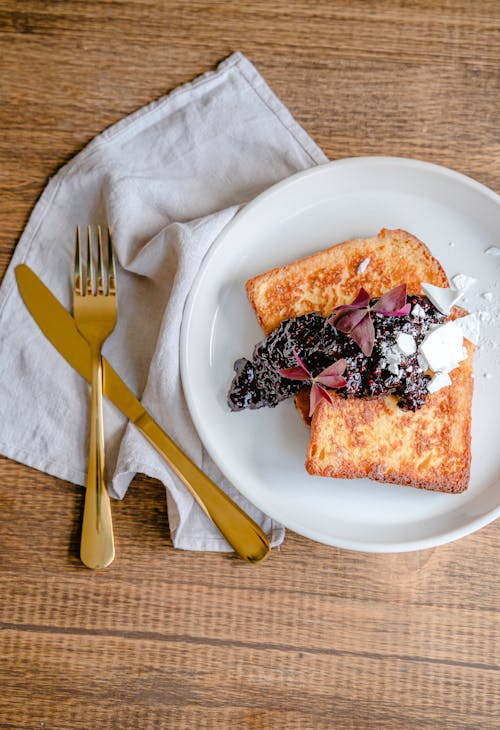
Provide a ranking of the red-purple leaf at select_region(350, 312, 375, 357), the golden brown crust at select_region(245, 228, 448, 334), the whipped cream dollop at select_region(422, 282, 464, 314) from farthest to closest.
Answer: the golden brown crust at select_region(245, 228, 448, 334)
the whipped cream dollop at select_region(422, 282, 464, 314)
the red-purple leaf at select_region(350, 312, 375, 357)

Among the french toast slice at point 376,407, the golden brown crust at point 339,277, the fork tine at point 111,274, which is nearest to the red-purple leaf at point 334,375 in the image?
the french toast slice at point 376,407

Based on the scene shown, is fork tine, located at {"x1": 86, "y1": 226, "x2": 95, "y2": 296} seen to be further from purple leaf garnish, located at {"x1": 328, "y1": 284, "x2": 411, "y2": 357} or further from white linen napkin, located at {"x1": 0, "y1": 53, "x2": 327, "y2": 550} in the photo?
purple leaf garnish, located at {"x1": 328, "y1": 284, "x2": 411, "y2": 357}

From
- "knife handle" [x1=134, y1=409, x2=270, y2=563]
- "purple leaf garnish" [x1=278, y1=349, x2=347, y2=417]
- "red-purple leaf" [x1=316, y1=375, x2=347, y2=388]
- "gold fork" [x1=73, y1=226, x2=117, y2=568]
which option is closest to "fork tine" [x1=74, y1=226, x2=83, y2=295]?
"gold fork" [x1=73, y1=226, x2=117, y2=568]

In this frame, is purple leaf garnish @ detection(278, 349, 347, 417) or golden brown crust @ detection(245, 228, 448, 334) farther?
golden brown crust @ detection(245, 228, 448, 334)

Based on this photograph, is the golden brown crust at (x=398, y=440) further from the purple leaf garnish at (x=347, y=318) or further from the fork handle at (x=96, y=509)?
the fork handle at (x=96, y=509)

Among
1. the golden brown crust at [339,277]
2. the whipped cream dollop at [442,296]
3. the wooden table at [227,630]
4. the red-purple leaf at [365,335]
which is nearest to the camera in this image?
the red-purple leaf at [365,335]

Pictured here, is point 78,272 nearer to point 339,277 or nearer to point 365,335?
point 339,277

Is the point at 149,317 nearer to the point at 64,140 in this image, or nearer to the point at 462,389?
the point at 64,140
